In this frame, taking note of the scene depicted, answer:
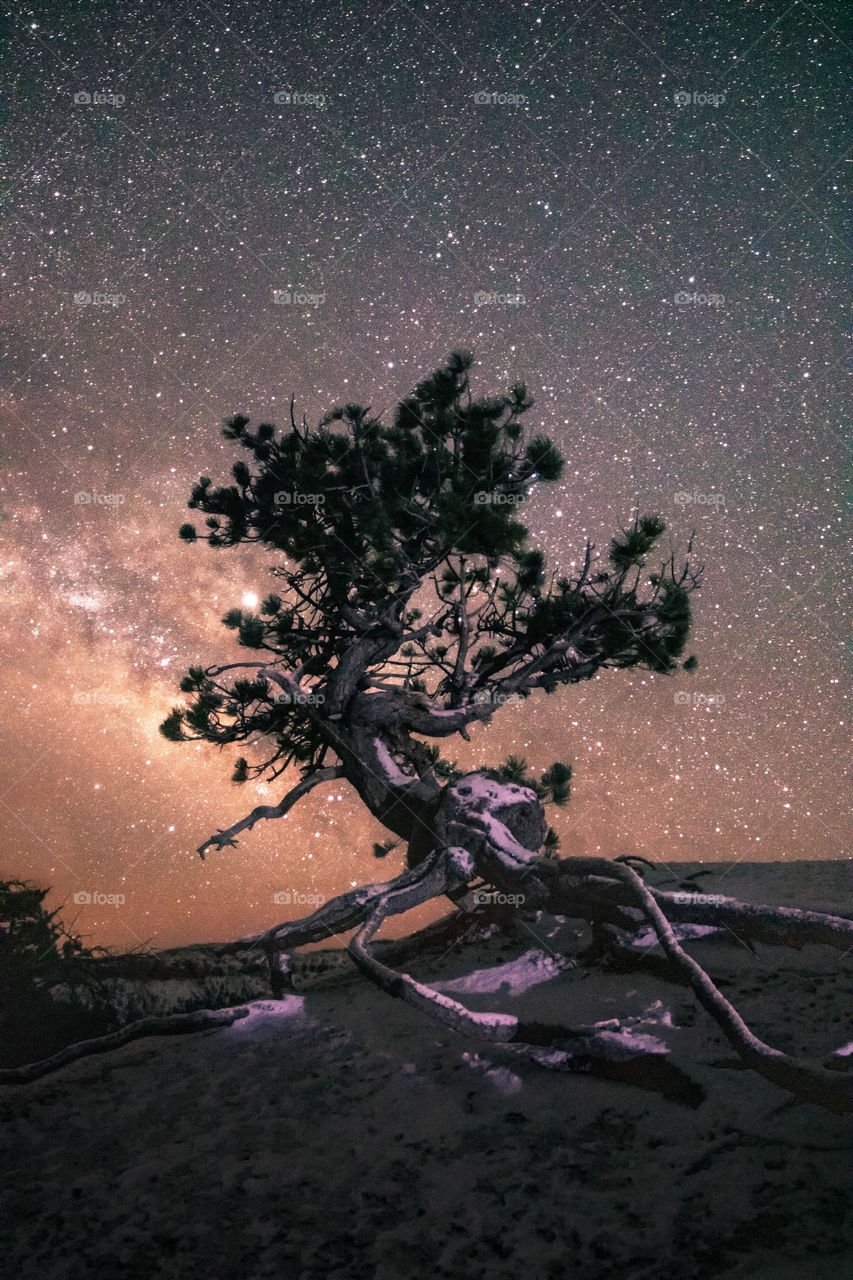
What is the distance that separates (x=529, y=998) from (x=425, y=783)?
9.50ft

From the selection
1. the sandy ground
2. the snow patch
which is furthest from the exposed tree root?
the snow patch

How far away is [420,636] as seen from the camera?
9055 mm

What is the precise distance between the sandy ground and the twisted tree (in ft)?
4.96

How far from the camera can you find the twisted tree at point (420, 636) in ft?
23.8

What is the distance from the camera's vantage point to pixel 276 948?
7457mm

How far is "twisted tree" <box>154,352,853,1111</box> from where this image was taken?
727 cm

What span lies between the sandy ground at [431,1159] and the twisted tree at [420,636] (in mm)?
1511

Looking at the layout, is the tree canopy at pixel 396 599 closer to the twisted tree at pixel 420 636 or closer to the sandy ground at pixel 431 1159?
the twisted tree at pixel 420 636

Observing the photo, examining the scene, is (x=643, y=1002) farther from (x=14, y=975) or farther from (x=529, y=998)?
(x=14, y=975)

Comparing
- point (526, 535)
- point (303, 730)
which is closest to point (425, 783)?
point (303, 730)

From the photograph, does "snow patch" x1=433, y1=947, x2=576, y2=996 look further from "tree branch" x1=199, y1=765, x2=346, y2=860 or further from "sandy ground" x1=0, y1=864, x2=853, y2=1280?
"tree branch" x1=199, y1=765, x2=346, y2=860

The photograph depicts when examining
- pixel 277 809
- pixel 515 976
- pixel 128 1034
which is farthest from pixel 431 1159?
pixel 277 809

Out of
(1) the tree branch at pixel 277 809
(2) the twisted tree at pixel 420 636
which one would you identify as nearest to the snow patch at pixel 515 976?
(2) the twisted tree at pixel 420 636

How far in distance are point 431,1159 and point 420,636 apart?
235 inches
